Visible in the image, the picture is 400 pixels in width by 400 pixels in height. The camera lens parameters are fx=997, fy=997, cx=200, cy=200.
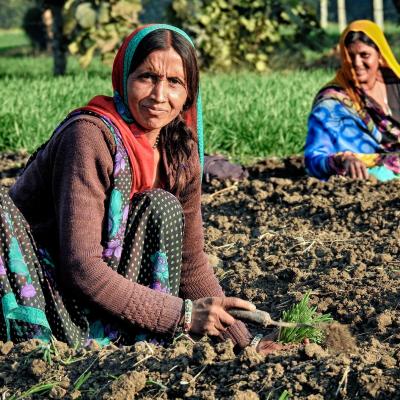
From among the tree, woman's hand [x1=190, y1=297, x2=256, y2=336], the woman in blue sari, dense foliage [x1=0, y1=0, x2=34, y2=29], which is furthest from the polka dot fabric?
dense foliage [x1=0, y1=0, x2=34, y2=29]

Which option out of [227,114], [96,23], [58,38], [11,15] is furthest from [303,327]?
[11,15]

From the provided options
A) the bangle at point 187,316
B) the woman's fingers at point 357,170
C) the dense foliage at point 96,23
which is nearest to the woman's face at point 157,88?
the bangle at point 187,316

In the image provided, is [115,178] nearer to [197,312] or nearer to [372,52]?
[197,312]

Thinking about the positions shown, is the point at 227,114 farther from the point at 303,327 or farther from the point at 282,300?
the point at 303,327

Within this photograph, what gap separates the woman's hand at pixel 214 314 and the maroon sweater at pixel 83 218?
→ 62mm

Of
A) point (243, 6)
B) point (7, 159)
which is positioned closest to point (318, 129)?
point (7, 159)

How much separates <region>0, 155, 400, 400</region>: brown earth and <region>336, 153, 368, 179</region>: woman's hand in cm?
8

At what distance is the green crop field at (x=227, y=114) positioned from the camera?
24.2ft

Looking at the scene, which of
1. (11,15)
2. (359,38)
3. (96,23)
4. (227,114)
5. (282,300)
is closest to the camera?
(282,300)

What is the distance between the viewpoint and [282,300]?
3791 mm

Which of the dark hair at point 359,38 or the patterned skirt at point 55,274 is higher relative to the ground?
the dark hair at point 359,38

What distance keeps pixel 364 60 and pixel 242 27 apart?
9.76 metres

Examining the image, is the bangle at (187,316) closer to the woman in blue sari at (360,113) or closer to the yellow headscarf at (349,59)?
the woman in blue sari at (360,113)

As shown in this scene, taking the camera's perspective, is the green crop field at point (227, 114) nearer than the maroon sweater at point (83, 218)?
No
